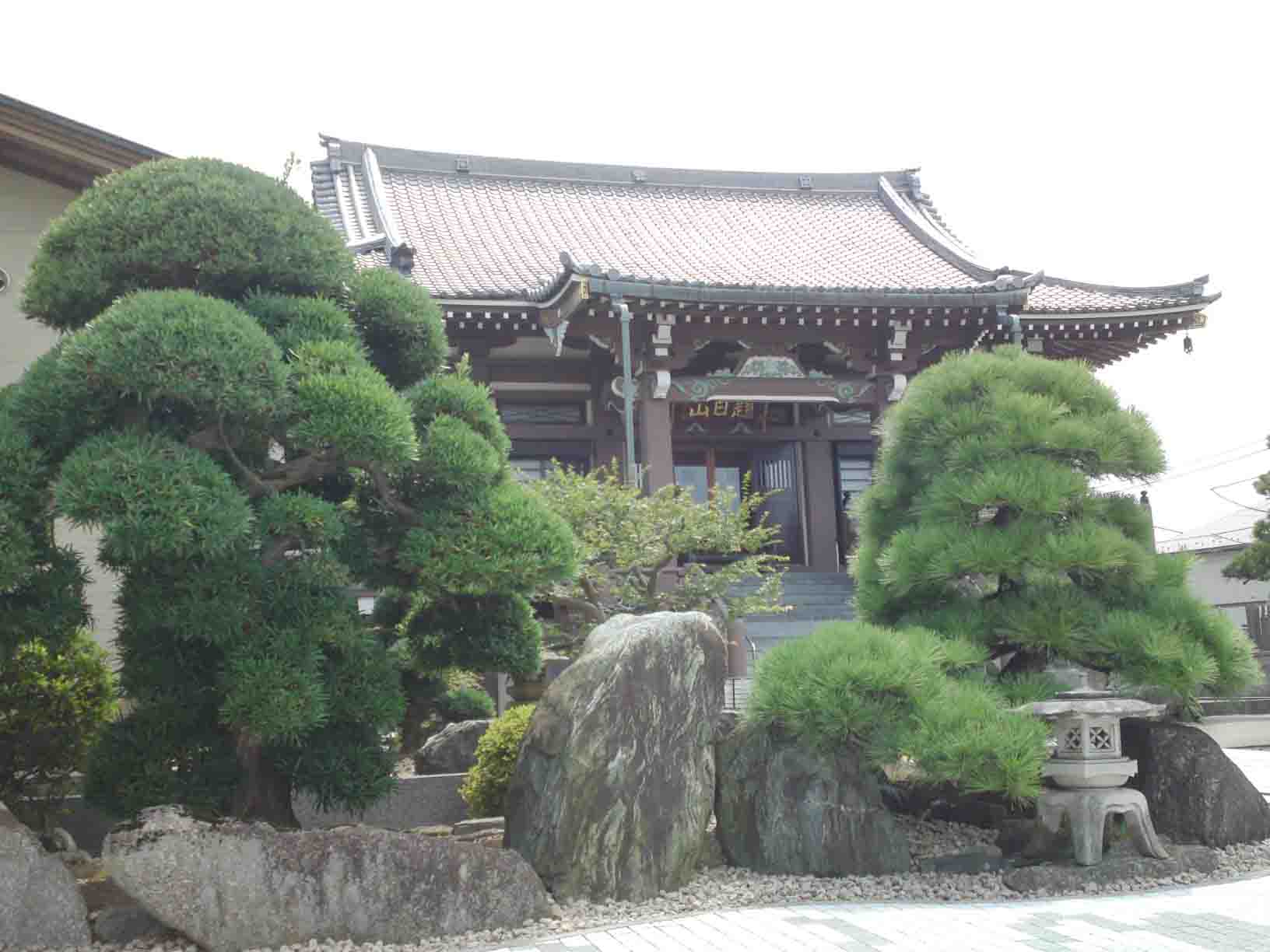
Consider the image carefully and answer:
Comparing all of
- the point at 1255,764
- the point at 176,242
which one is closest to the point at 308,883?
the point at 176,242

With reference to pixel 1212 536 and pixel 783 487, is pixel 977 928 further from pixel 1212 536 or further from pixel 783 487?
pixel 1212 536

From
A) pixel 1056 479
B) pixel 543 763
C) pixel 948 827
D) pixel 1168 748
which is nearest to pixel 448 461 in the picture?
pixel 543 763

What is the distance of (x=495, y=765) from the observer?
24.1 feet

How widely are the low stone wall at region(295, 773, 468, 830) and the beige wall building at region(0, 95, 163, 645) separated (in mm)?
2965

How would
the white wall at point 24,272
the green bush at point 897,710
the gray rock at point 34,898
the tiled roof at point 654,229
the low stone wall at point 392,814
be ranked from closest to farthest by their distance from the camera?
the gray rock at point 34,898
the green bush at point 897,710
the low stone wall at point 392,814
the white wall at point 24,272
the tiled roof at point 654,229

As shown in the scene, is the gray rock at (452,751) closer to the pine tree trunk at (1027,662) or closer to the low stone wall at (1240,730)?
the pine tree trunk at (1027,662)

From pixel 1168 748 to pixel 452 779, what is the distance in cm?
478

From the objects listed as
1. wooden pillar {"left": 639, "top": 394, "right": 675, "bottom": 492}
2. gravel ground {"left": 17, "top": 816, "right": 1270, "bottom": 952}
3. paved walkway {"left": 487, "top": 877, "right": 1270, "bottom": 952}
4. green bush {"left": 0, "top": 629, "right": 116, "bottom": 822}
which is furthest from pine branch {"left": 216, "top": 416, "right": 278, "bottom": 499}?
wooden pillar {"left": 639, "top": 394, "right": 675, "bottom": 492}

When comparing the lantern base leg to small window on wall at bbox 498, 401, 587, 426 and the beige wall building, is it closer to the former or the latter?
the beige wall building

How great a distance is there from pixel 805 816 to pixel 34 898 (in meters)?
4.02

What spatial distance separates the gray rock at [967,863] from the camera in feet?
21.6

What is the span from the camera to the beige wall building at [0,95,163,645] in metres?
9.09

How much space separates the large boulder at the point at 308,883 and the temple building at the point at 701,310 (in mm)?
7608

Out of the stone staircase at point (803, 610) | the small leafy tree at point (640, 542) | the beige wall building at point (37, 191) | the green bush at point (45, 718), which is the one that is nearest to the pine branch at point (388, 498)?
the green bush at point (45, 718)
